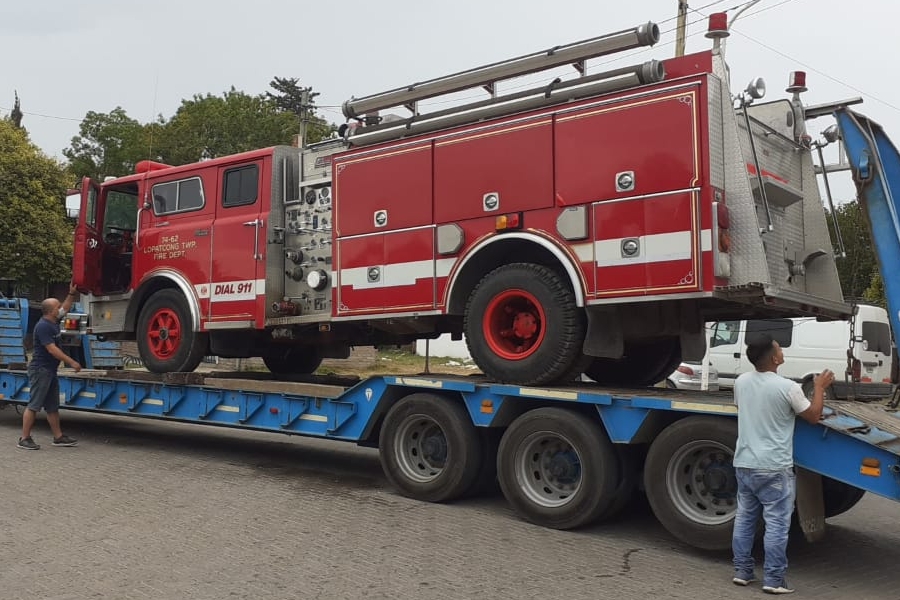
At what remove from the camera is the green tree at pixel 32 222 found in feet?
94.2

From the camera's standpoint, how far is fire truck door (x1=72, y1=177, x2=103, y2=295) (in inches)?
395

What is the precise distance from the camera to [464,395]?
267 inches

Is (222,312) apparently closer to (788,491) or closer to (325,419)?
(325,419)

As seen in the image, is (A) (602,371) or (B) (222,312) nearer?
(A) (602,371)

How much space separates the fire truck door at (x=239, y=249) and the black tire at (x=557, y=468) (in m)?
3.57

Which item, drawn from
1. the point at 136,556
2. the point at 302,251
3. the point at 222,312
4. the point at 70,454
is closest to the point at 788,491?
the point at 136,556

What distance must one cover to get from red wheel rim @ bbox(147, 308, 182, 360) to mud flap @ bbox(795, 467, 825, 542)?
6708 millimetres

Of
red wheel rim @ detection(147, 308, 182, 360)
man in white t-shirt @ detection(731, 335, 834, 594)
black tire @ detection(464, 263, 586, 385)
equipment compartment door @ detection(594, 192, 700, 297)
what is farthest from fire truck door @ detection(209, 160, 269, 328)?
man in white t-shirt @ detection(731, 335, 834, 594)

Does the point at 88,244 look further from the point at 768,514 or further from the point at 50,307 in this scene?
the point at 768,514

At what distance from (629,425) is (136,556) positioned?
3.31 meters

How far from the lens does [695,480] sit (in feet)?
18.2

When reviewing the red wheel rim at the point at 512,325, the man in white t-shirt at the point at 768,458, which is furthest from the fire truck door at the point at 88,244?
the man in white t-shirt at the point at 768,458

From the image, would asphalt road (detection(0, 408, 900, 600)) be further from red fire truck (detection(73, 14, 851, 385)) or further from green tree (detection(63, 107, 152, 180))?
green tree (detection(63, 107, 152, 180))

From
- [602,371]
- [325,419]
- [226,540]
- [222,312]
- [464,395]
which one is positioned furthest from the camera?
[222,312]
